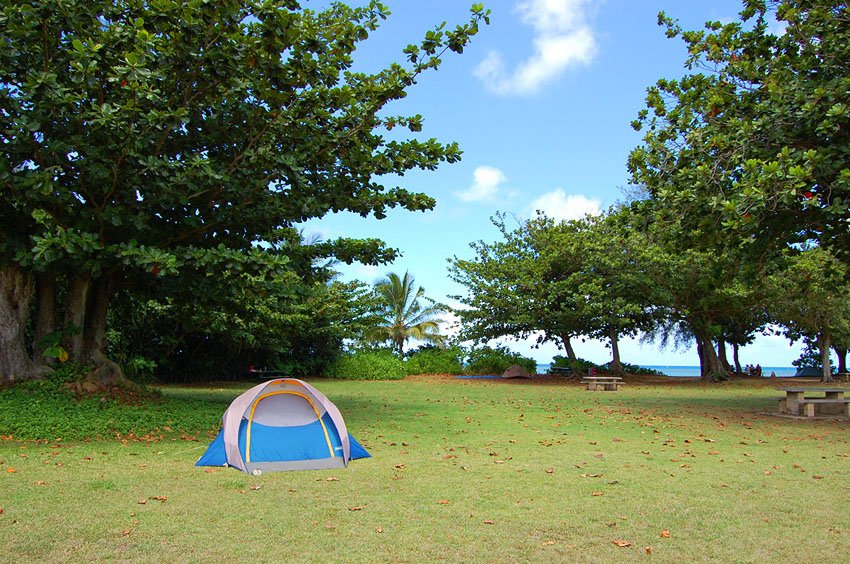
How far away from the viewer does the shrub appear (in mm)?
28094

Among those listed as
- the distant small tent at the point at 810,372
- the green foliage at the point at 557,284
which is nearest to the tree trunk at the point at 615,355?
the green foliage at the point at 557,284

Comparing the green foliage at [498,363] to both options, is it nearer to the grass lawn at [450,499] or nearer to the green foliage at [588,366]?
the green foliage at [588,366]

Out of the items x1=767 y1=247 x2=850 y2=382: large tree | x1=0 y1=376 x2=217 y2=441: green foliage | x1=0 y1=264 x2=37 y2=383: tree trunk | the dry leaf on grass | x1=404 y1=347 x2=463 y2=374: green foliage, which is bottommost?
the dry leaf on grass

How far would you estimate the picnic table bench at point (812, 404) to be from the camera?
1273 cm

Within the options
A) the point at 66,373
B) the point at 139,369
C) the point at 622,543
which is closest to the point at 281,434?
the point at 622,543

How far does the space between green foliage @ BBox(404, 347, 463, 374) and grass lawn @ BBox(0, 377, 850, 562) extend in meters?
20.3

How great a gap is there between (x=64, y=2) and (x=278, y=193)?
4024mm

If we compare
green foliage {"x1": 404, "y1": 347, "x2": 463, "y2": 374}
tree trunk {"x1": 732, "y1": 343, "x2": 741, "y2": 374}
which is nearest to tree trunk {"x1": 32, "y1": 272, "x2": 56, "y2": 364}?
green foliage {"x1": 404, "y1": 347, "x2": 463, "y2": 374}

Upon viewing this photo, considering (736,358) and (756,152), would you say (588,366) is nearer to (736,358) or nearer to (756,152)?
(736,358)

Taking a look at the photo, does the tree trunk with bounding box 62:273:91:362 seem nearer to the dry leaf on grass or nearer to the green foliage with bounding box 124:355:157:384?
the green foliage with bounding box 124:355:157:384

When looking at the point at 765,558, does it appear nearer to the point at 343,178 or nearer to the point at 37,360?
the point at 343,178

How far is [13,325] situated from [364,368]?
59.1ft

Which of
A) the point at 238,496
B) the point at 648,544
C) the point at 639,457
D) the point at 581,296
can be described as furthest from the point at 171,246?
the point at 581,296

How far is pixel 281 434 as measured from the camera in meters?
7.48
